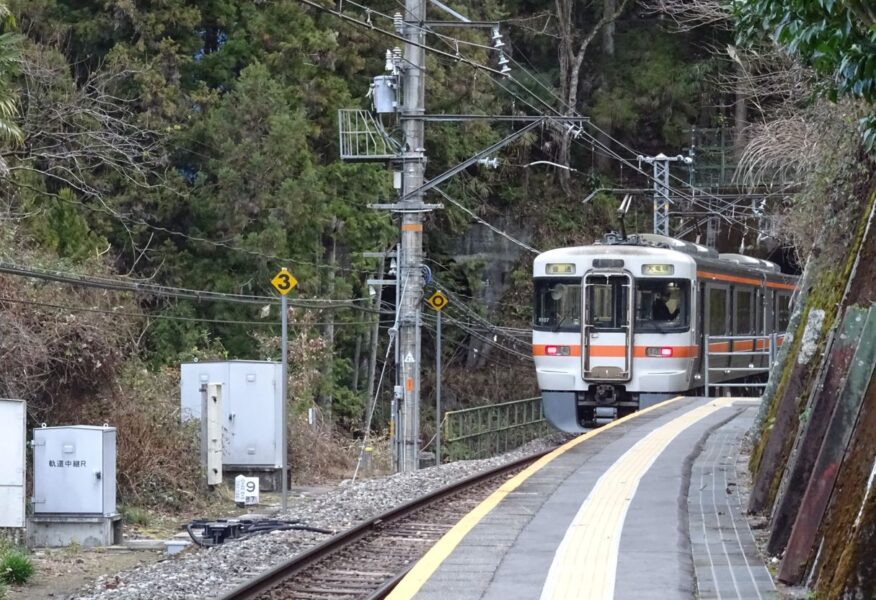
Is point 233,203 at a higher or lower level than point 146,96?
lower

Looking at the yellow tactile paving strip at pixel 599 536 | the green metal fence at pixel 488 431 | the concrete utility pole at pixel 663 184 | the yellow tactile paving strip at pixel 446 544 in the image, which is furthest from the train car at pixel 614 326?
the yellow tactile paving strip at pixel 446 544

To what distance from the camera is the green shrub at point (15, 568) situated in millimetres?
14109

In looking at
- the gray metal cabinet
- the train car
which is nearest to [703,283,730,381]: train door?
the train car

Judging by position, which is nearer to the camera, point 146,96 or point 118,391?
point 118,391

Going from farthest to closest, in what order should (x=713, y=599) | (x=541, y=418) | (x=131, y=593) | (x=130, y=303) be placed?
(x=541, y=418), (x=130, y=303), (x=131, y=593), (x=713, y=599)

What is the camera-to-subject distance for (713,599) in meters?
7.55

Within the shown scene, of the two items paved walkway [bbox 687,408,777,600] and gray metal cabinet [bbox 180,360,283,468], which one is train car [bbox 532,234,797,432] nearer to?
gray metal cabinet [bbox 180,360,283,468]

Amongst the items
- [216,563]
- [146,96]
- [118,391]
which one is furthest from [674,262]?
[146,96]

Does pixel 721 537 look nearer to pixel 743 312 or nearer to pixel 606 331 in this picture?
pixel 606 331

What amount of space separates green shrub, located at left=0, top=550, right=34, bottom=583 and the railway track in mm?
3946

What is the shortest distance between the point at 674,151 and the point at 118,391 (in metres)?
24.8

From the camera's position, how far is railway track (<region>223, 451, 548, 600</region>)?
10.2 m

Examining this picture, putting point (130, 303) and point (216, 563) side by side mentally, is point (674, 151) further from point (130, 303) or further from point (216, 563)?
point (216, 563)

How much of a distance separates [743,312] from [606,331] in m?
4.96
